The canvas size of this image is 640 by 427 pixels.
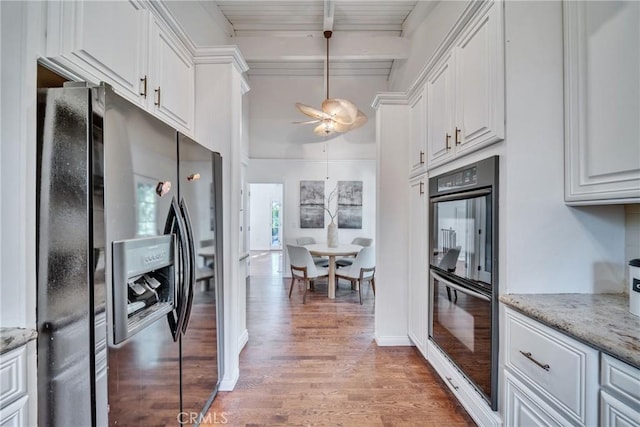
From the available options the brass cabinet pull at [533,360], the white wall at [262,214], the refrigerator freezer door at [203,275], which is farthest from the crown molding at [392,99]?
the white wall at [262,214]

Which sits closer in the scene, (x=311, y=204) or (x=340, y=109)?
(x=340, y=109)

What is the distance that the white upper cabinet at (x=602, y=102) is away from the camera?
1.03 meters

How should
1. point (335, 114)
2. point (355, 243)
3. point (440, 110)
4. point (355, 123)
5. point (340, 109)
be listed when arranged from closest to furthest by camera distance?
point (440, 110), point (340, 109), point (335, 114), point (355, 123), point (355, 243)

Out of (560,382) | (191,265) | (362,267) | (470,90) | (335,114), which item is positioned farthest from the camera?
(362,267)

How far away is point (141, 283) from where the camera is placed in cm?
111

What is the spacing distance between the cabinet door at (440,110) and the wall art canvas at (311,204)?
374cm

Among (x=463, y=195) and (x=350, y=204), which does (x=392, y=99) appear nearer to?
(x=463, y=195)

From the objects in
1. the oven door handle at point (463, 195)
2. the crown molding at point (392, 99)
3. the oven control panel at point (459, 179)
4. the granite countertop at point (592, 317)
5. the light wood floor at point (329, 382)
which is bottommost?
the light wood floor at point (329, 382)

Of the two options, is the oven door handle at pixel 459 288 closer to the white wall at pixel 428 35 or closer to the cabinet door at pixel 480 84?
the cabinet door at pixel 480 84

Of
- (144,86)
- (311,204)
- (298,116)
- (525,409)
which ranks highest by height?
(298,116)

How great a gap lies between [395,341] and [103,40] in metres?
2.92

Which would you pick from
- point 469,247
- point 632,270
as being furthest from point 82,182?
point 632,270

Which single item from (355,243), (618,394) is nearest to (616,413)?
(618,394)

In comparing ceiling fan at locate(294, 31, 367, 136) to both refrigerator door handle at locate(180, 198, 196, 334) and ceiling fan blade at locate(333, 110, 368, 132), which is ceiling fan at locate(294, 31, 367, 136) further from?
refrigerator door handle at locate(180, 198, 196, 334)
